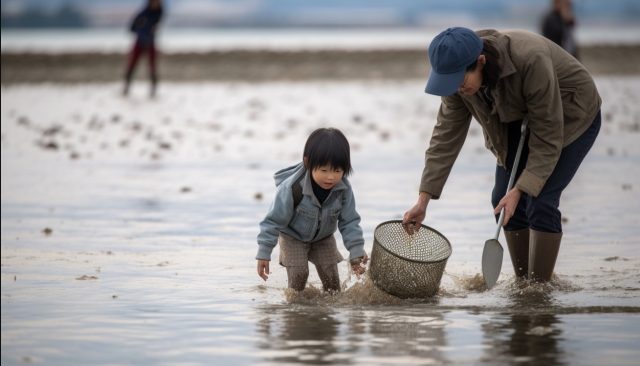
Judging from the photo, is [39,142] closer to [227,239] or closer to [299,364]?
[227,239]

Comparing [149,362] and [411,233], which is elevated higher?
[411,233]

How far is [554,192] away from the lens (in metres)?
4.62

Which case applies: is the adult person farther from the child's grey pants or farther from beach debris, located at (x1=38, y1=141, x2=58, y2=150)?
beach debris, located at (x1=38, y1=141, x2=58, y2=150)

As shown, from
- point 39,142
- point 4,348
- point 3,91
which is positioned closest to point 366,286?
point 4,348

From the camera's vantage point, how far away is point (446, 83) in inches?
165

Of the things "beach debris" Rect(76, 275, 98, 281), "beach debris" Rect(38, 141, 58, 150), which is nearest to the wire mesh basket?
"beach debris" Rect(76, 275, 98, 281)

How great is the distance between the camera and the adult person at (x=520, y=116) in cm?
423

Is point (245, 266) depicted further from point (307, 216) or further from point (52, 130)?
point (52, 130)

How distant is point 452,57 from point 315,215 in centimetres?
115

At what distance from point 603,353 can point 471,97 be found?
139 cm

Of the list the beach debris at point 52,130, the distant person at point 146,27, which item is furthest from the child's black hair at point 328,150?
the distant person at point 146,27

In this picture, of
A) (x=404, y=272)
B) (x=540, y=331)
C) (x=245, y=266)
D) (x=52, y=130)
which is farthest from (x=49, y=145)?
(x=540, y=331)

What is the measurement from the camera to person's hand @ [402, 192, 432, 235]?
15.9ft

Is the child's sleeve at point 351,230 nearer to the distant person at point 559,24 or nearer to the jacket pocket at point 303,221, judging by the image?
the jacket pocket at point 303,221
